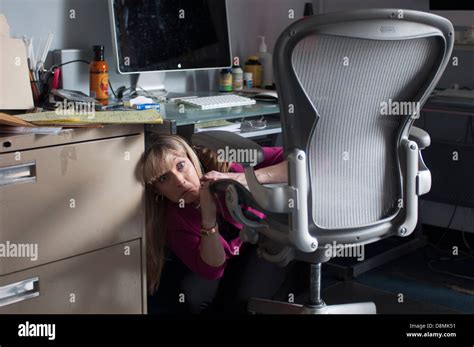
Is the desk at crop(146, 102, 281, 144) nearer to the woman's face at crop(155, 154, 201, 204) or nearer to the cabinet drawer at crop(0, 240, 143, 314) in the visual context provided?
the woman's face at crop(155, 154, 201, 204)

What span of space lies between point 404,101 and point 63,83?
1218 millimetres

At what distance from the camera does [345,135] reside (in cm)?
192

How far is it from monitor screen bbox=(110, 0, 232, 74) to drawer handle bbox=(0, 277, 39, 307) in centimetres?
85

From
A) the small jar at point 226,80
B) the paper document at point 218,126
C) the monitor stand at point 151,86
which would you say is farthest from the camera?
the small jar at point 226,80

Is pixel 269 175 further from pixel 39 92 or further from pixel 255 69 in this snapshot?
pixel 255 69

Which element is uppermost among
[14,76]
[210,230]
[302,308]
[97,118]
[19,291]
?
A: [14,76]

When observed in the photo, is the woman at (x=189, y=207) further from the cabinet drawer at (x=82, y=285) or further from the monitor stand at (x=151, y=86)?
the monitor stand at (x=151, y=86)

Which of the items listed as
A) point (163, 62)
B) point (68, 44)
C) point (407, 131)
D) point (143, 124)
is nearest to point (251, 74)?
point (163, 62)

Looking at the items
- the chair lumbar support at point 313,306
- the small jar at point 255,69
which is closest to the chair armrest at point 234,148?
the chair lumbar support at point 313,306

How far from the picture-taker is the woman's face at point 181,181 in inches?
89.3

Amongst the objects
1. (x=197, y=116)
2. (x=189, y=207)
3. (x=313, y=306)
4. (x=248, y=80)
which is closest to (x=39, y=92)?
(x=197, y=116)

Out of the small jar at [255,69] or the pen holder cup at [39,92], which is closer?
the pen holder cup at [39,92]

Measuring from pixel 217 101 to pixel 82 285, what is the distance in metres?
0.79

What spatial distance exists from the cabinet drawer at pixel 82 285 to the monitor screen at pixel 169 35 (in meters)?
0.71
